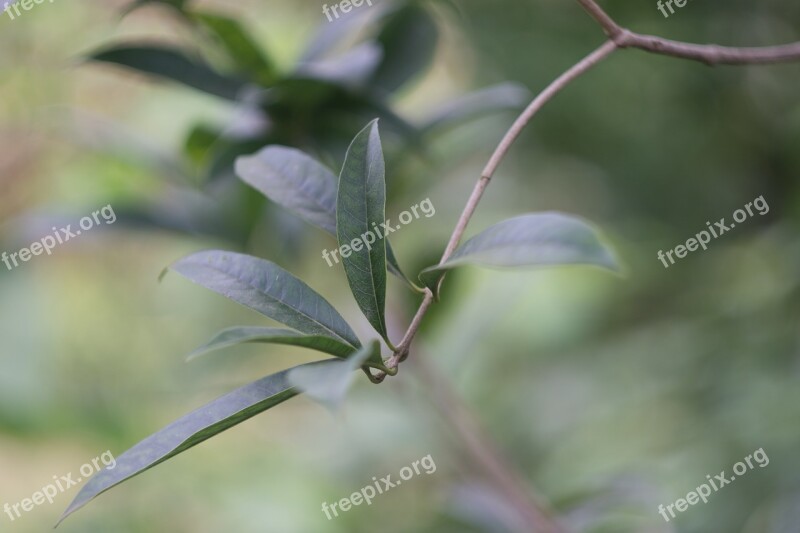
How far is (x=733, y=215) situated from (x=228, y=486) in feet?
3.22

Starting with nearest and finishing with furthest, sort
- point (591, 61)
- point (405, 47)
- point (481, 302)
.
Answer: point (591, 61)
point (405, 47)
point (481, 302)

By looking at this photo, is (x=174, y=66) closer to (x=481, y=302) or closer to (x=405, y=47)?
(x=405, y=47)

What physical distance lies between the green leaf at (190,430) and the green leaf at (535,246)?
99 mm

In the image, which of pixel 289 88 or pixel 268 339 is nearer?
pixel 268 339

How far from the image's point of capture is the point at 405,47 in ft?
2.63

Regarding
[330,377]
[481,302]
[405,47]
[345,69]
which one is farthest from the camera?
[481,302]

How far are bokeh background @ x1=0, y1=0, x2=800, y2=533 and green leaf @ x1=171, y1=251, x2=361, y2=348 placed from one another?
32 cm

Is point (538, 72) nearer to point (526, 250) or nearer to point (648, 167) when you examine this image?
point (648, 167)

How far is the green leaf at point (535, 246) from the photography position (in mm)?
375

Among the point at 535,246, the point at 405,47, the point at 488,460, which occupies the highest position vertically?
the point at 405,47

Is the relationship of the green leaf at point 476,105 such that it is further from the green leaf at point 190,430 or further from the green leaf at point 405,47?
the green leaf at point 190,430

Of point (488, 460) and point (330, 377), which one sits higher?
point (330, 377)

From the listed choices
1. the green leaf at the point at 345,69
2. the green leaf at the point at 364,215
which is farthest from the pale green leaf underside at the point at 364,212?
the green leaf at the point at 345,69

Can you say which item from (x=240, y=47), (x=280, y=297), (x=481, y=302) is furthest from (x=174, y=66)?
(x=481, y=302)
